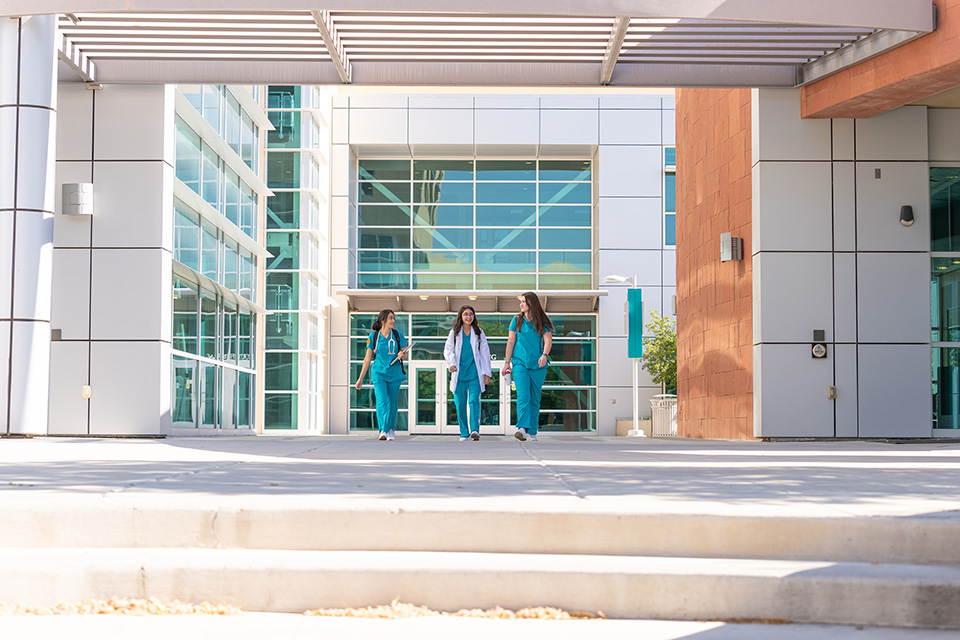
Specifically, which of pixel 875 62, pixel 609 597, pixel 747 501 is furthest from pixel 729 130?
pixel 609 597

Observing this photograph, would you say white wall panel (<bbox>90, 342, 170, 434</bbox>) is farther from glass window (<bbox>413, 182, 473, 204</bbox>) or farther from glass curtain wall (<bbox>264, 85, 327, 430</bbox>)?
glass window (<bbox>413, 182, 473, 204</bbox>)

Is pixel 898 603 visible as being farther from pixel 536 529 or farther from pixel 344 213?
pixel 344 213

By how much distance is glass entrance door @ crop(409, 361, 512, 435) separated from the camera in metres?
31.3

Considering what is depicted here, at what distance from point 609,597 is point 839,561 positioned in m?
1.01

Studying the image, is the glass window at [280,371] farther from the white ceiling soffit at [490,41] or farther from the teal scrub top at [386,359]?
the teal scrub top at [386,359]

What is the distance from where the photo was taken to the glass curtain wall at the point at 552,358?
31094 millimetres

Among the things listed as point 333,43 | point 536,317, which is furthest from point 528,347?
point 333,43

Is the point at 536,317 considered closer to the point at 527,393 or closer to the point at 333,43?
the point at 527,393

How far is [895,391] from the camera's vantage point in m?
14.4

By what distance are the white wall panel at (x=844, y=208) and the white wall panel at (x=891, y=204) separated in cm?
8

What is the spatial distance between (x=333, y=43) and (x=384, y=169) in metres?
18.7

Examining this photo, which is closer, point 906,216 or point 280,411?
point 906,216

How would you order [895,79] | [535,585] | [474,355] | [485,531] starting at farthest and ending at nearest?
[474,355] → [895,79] → [485,531] → [535,585]

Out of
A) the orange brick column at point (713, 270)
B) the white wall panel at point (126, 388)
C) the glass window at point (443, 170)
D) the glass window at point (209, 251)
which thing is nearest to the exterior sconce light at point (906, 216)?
the orange brick column at point (713, 270)
